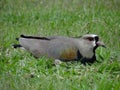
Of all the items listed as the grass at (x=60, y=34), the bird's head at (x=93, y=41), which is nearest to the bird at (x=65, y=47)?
the bird's head at (x=93, y=41)

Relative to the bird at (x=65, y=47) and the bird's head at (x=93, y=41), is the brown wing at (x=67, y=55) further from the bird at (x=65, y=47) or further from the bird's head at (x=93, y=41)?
the bird's head at (x=93, y=41)

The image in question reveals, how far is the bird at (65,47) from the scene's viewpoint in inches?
274

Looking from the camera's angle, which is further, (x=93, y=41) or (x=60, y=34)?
(x=60, y=34)

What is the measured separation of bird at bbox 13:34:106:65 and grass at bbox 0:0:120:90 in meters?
0.11

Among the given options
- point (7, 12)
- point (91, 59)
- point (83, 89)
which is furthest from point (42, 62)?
point (7, 12)

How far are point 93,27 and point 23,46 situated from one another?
2.33 meters

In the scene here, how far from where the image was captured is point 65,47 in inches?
274

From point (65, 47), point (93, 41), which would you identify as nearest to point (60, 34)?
point (93, 41)

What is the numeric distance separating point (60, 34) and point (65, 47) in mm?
1818

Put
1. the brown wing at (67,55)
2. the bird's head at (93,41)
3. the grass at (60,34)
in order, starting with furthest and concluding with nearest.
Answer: the bird's head at (93,41)
the brown wing at (67,55)
the grass at (60,34)

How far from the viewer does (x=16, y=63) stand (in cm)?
681

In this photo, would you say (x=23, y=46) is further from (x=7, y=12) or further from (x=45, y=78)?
(x=7, y=12)

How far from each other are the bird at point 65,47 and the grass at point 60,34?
106 millimetres

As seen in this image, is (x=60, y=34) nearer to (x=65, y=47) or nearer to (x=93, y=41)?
(x=93, y=41)
